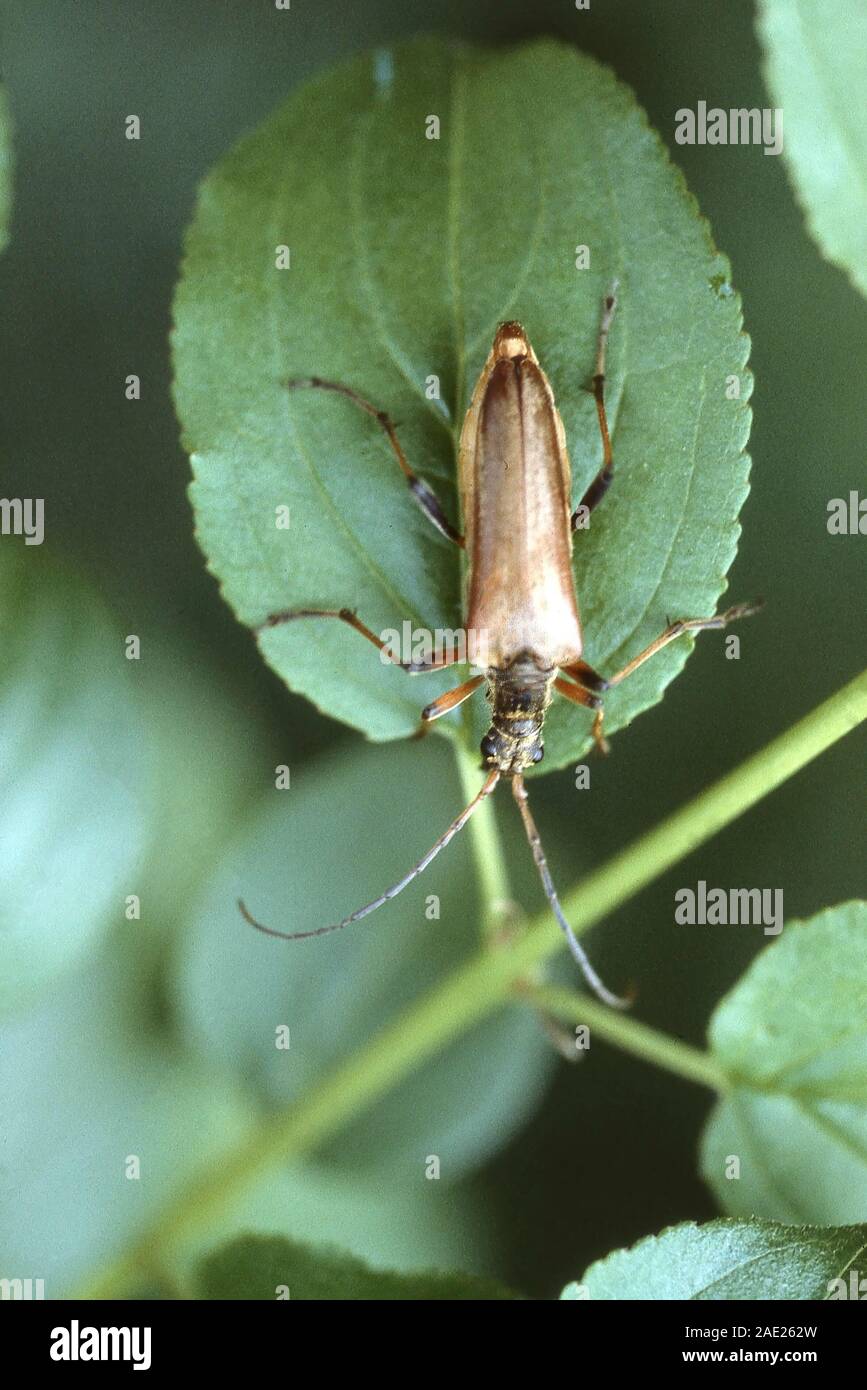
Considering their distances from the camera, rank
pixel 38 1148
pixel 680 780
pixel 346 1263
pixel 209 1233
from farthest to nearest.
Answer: pixel 38 1148 < pixel 680 780 < pixel 209 1233 < pixel 346 1263

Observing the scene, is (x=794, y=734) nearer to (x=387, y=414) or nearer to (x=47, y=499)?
(x=387, y=414)

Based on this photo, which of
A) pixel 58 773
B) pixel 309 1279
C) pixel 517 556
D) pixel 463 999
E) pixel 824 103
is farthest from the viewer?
pixel 58 773

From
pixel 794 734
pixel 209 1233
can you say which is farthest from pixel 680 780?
pixel 209 1233

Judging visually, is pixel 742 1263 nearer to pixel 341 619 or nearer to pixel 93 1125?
pixel 341 619

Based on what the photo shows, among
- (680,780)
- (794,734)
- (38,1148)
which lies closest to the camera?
(794,734)

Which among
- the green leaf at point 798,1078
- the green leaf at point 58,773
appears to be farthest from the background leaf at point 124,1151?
the green leaf at point 798,1078

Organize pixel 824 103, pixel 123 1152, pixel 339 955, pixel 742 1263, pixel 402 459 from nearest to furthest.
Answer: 1. pixel 824 103
2. pixel 742 1263
3. pixel 402 459
4. pixel 339 955
5. pixel 123 1152

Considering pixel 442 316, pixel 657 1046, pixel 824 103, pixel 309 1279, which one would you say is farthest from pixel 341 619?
pixel 309 1279
